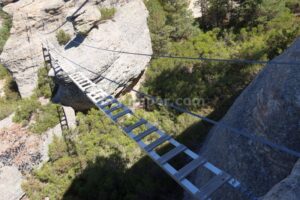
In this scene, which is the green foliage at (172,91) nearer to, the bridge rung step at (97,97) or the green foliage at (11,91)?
the bridge rung step at (97,97)

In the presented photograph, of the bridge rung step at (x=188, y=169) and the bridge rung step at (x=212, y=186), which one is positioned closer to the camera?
the bridge rung step at (x=212, y=186)

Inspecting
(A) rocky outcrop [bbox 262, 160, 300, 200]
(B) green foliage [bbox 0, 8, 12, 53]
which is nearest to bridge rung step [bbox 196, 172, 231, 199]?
(A) rocky outcrop [bbox 262, 160, 300, 200]

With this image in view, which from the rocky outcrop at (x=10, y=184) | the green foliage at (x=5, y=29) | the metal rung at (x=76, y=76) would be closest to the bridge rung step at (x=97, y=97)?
the metal rung at (x=76, y=76)

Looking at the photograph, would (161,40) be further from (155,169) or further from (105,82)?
(155,169)

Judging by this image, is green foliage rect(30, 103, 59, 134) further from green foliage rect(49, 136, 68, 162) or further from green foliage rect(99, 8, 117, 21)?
green foliage rect(99, 8, 117, 21)

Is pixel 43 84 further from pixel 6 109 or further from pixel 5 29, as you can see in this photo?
pixel 5 29
